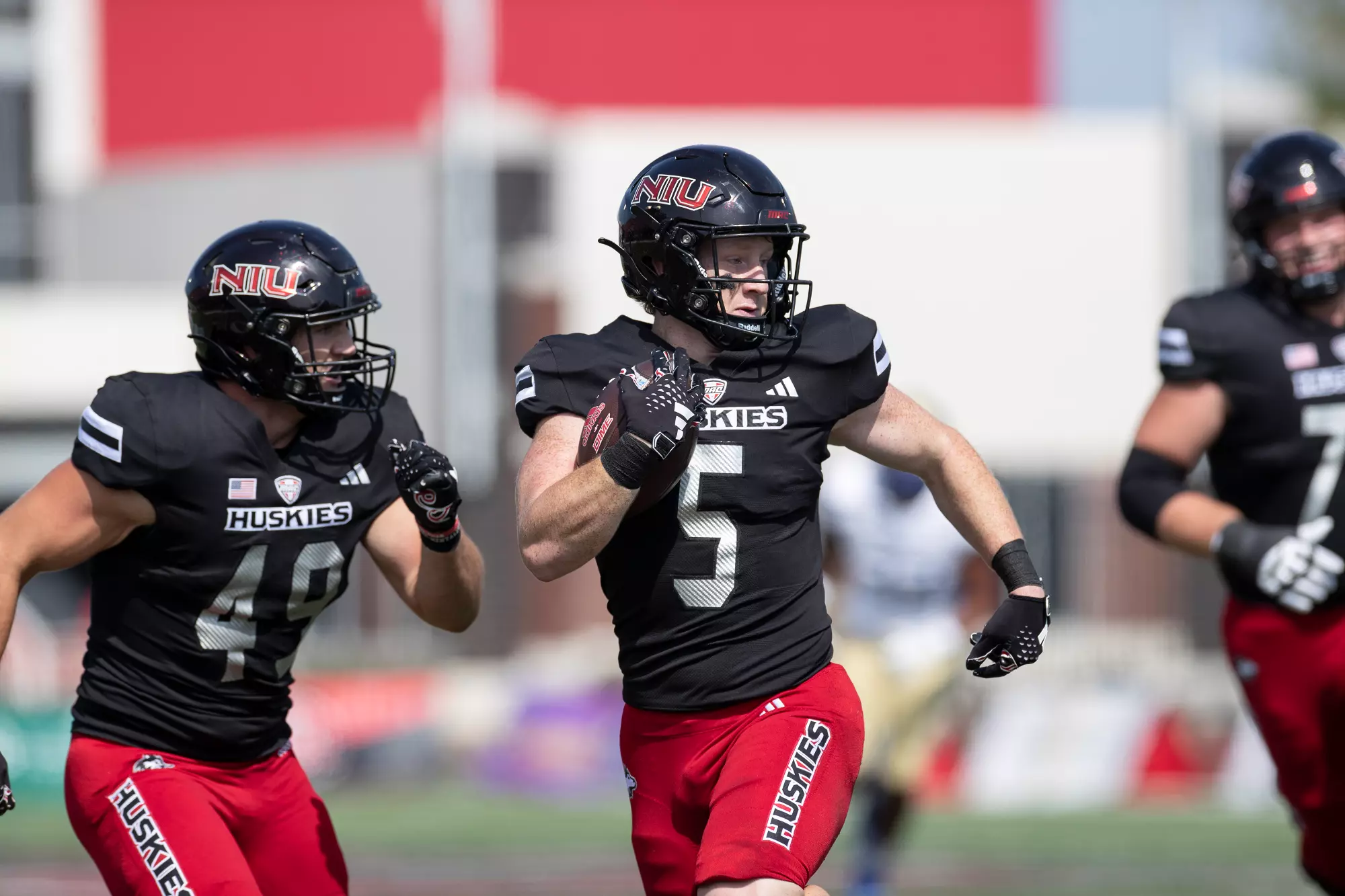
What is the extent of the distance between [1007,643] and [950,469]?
0.50 metres

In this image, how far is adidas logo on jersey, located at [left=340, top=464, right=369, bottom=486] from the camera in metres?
5.12

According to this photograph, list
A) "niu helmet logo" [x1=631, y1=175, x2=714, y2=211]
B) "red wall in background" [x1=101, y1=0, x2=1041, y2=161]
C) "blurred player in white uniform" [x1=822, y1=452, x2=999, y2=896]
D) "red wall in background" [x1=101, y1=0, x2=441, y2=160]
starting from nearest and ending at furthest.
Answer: "niu helmet logo" [x1=631, y1=175, x2=714, y2=211] < "blurred player in white uniform" [x1=822, y1=452, x2=999, y2=896] < "red wall in background" [x1=101, y1=0, x2=441, y2=160] < "red wall in background" [x1=101, y1=0, x2=1041, y2=161]

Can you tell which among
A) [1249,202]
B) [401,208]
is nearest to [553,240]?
[401,208]

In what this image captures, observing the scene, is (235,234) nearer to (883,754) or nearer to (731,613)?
(731,613)

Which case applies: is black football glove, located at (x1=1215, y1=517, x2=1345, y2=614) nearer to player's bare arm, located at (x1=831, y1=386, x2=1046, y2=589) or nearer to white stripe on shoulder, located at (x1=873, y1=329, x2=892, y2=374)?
player's bare arm, located at (x1=831, y1=386, x2=1046, y2=589)

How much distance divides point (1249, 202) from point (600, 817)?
26.0 ft

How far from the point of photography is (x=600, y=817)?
42.4 feet

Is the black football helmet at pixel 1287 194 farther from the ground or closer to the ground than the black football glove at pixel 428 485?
farther from the ground

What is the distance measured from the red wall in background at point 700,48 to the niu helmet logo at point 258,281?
24050mm

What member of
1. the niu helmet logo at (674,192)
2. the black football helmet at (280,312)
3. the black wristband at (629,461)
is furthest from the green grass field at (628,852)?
the black wristband at (629,461)

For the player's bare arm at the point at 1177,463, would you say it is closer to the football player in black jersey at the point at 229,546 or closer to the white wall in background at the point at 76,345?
the football player in black jersey at the point at 229,546

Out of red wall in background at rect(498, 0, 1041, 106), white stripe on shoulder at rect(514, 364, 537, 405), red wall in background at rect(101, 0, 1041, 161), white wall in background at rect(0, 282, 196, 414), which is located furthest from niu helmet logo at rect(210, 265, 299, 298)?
red wall in background at rect(498, 0, 1041, 106)

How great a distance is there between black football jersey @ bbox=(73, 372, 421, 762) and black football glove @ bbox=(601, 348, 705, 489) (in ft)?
3.50

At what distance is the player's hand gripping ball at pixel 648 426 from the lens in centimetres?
429
